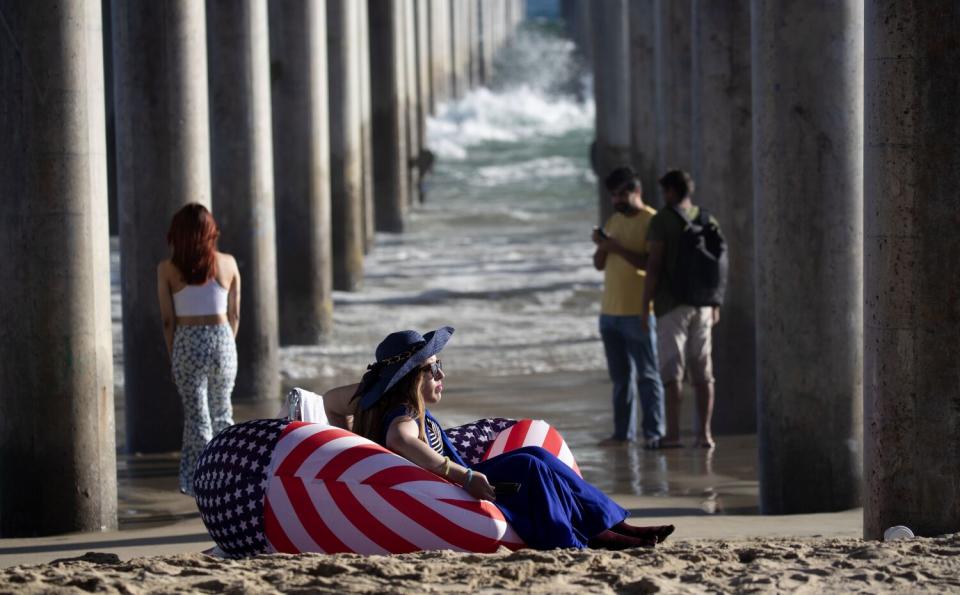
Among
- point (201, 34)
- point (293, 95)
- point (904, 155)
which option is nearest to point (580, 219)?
point (293, 95)

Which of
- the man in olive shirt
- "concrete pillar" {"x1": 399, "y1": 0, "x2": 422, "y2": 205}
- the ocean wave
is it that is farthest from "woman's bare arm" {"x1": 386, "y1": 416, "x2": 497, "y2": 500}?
the ocean wave

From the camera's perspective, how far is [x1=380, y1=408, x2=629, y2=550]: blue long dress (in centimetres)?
633

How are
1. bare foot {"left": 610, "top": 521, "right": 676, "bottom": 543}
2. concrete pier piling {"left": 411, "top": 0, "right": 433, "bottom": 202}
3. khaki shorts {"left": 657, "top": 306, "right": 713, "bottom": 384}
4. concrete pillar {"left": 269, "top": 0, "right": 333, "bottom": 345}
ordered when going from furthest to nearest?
concrete pier piling {"left": 411, "top": 0, "right": 433, "bottom": 202}
concrete pillar {"left": 269, "top": 0, "right": 333, "bottom": 345}
khaki shorts {"left": 657, "top": 306, "right": 713, "bottom": 384}
bare foot {"left": 610, "top": 521, "right": 676, "bottom": 543}

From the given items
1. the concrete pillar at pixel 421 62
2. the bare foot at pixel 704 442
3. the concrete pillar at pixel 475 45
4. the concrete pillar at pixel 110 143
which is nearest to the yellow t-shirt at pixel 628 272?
the bare foot at pixel 704 442

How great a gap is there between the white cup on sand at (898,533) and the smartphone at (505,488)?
140 cm

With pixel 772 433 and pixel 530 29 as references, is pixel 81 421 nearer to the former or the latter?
pixel 772 433

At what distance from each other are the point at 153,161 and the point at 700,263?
3.19m

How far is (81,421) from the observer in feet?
26.2

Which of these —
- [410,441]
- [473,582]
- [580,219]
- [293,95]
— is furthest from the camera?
[580,219]

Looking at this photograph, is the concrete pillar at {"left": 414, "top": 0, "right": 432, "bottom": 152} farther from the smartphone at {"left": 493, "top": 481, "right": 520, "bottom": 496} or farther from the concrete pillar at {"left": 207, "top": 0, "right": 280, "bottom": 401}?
the smartphone at {"left": 493, "top": 481, "right": 520, "bottom": 496}

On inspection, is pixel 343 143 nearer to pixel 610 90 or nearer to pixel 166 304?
pixel 610 90

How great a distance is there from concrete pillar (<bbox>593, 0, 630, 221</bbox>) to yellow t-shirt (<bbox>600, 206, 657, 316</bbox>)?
12716mm

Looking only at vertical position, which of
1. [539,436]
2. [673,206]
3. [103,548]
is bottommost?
[103,548]

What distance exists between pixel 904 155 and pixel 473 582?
7.43ft
